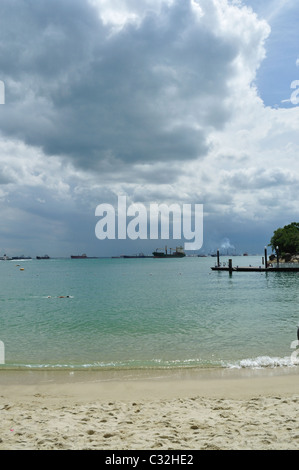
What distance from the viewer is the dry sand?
585 cm

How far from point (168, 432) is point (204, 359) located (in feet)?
24.0

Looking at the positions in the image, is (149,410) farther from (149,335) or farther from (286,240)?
(286,240)

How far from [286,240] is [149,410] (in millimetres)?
107543

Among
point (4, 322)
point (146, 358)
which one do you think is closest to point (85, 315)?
point (4, 322)

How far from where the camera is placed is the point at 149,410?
304 inches

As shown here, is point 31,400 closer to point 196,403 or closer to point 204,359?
point 196,403

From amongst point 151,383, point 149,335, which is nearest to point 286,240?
point 149,335

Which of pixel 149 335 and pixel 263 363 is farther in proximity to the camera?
pixel 149 335

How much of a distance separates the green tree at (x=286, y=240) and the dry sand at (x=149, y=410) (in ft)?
339

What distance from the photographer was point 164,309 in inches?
1109

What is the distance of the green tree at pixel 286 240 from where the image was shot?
106188 millimetres

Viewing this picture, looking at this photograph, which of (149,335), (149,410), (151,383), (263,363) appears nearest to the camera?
(149,410)

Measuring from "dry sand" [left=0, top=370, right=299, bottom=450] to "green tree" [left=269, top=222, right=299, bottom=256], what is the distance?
103 meters

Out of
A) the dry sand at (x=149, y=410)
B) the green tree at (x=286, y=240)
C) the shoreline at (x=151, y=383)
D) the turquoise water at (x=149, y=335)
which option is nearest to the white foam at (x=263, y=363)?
the turquoise water at (x=149, y=335)
